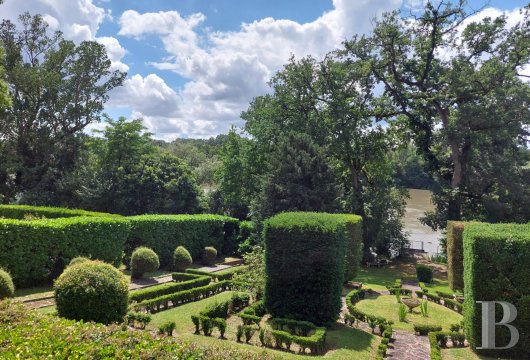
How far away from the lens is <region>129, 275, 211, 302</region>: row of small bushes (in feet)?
47.4

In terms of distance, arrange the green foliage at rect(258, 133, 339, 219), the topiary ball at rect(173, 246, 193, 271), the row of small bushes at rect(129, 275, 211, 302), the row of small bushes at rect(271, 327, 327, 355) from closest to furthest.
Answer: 1. the row of small bushes at rect(271, 327, 327, 355)
2. the row of small bushes at rect(129, 275, 211, 302)
3. the topiary ball at rect(173, 246, 193, 271)
4. the green foliage at rect(258, 133, 339, 219)

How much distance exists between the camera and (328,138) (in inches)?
1159

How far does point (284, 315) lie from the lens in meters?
13.0

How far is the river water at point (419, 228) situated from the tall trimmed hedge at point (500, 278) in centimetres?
2321

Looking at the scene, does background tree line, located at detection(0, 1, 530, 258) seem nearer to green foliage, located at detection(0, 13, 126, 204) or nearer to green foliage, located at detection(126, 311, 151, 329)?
green foliage, located at detection(0, 13, 126, 204)

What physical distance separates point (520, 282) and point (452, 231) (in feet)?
27.8

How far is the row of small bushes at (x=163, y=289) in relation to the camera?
1445cm

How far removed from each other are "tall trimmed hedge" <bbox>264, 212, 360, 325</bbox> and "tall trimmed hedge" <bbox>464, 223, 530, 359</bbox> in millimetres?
3995

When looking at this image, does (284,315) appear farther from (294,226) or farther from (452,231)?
(452,231)

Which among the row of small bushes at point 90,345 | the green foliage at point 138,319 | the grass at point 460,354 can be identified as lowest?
the grass at point 460,354

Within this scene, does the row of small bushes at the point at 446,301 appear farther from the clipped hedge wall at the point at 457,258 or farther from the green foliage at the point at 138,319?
the green foliage at the point at 138,319

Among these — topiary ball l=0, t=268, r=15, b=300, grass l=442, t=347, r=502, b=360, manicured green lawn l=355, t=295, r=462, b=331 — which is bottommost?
manicured green lawn l=355, t=295, r=462, b=331

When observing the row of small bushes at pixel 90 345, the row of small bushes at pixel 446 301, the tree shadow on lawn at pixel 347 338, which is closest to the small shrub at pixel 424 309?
the row of small bushes at pixel 446 301

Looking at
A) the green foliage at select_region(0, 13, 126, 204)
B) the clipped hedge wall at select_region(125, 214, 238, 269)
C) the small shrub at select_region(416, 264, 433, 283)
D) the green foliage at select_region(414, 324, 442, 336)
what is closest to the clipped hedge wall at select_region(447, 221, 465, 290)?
the small shrub at select_region(416, 264, 433, 283)
